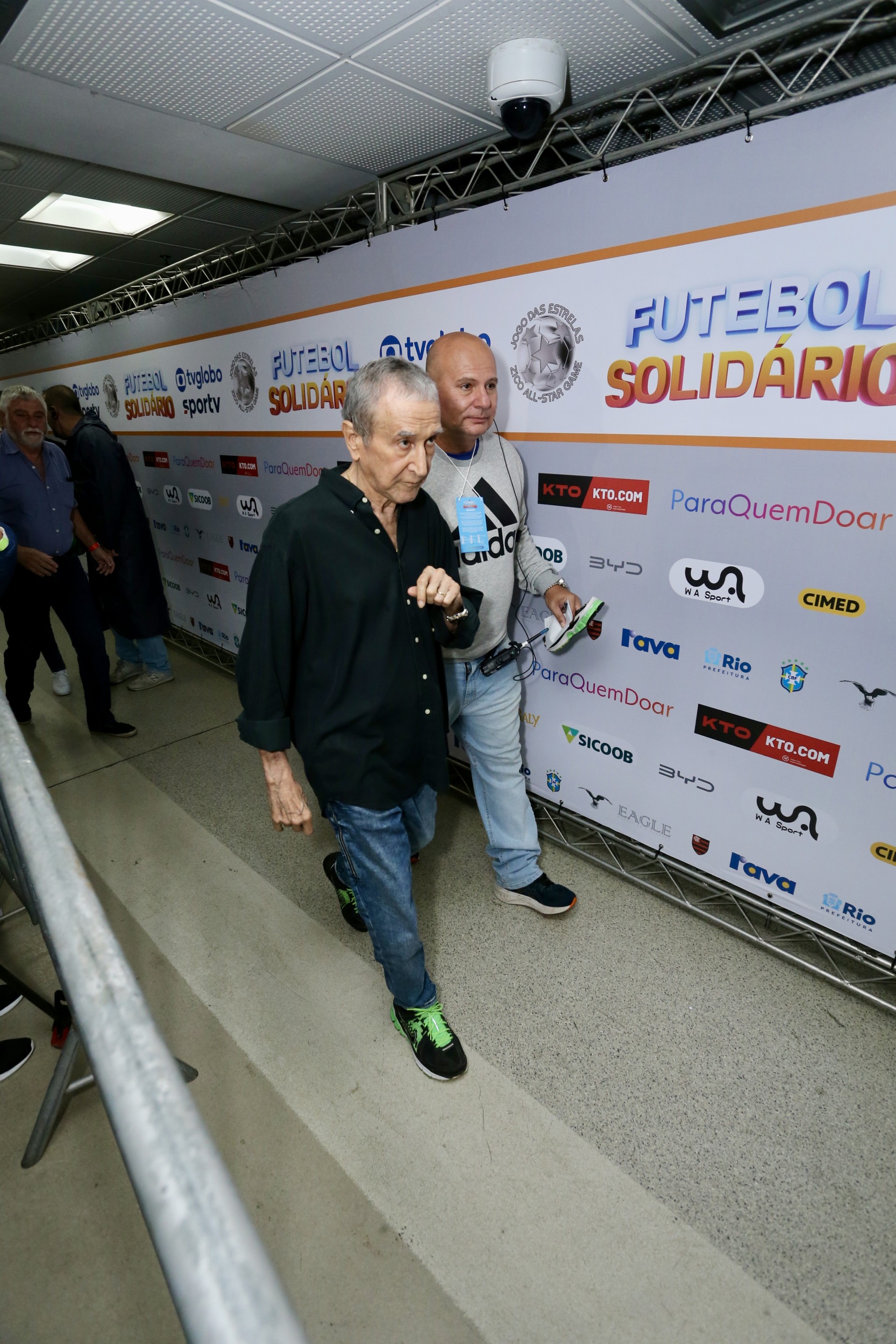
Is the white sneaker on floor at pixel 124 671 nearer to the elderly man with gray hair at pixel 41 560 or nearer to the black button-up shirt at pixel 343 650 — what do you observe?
the elderly man with gray hair at pixel 41 560

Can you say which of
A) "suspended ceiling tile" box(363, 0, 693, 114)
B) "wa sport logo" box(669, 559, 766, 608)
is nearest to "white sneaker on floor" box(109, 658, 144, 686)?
"suspended ceiling tile" box(363, 0, 693, 114)

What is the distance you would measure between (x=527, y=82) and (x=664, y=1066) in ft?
9.09

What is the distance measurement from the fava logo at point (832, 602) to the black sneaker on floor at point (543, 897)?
1226mm

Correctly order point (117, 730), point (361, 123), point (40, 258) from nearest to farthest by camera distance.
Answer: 1. point (361, 123)
2. point (117, 730)
3. point (40, 258)

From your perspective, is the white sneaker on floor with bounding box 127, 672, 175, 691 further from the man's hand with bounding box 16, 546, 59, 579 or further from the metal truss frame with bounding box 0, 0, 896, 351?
the metal truss frame with bounding box 0, 0, 896, 351

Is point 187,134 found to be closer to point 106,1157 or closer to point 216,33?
point 216,33

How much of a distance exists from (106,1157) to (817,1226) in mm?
1634

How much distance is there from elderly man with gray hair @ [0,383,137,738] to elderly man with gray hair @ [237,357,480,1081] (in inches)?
95.2

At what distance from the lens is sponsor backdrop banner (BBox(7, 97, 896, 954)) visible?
1.66 metres

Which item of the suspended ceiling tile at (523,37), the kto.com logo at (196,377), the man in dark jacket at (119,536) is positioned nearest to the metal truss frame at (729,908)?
the suspended ceiling tile at (523,37)

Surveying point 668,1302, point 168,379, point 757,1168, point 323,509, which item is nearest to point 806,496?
point 323,509

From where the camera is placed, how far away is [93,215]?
3811 mm

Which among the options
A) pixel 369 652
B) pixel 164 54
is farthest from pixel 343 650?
pixel 164 54

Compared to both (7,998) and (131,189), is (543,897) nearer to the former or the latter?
(7,998)
